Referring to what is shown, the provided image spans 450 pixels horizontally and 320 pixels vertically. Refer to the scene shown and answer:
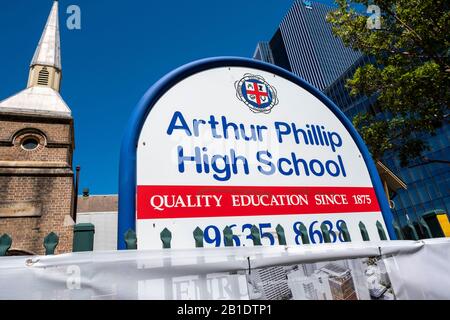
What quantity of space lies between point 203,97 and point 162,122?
568 millimetres

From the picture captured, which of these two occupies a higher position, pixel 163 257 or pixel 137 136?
pixel 137 136

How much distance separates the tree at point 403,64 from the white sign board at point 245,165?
612 cm

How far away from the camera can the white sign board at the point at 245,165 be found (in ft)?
7.36

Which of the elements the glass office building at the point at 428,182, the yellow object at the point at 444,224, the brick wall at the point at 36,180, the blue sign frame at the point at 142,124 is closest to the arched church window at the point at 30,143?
the brick wall at the point at 36,180

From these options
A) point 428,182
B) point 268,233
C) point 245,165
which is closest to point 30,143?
point 245,165

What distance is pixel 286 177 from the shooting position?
2.78 m

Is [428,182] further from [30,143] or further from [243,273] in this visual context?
[243,273]

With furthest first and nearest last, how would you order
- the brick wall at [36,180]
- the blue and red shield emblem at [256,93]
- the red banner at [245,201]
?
the brick wall at [36,180] → the blue and red shield emblem at [256,93] → the red banner at [245,201]

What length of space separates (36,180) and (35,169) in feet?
1.35

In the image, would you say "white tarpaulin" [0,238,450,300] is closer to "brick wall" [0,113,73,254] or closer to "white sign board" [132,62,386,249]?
"white sign board" [132,62,386,249]

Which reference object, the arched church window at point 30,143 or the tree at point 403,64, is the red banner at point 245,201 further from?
the arched church window at point 30,143

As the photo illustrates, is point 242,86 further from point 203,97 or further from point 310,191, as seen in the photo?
Answer: point 310,191
